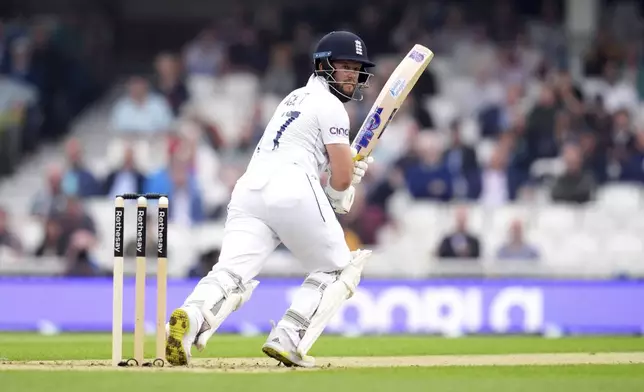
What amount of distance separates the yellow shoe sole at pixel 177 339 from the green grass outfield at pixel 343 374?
0.45ft

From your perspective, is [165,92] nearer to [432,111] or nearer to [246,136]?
[246,136]

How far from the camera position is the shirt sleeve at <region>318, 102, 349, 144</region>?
25.1 feet

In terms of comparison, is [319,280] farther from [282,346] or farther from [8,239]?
[8,239]

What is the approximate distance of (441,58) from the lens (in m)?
18.7

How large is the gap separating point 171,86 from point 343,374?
11090 mm

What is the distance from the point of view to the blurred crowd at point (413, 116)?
15.6 meters

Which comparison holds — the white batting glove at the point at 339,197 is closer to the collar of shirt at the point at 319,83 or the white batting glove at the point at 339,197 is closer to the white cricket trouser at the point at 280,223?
the white cricket trouser at the point at 280,223

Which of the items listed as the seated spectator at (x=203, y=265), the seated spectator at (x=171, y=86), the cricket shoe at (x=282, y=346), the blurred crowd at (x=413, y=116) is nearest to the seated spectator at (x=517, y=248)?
the blurred crowd at (x=413, y=116)

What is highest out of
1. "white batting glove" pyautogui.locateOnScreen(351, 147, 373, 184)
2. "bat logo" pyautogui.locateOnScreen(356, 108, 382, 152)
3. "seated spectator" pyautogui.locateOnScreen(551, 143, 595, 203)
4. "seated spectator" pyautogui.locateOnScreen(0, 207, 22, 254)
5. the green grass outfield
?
"seated spectator" pyautogui.locateOnScreen(551, 143, 595, 203)

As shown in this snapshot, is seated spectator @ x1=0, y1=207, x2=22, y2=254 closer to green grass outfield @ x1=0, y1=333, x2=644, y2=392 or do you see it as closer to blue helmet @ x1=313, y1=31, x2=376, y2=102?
green grass outfield @ x1=0, y1=333, x2=644, y2=392

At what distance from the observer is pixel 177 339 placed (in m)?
7.34

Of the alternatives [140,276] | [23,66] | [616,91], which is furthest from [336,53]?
[23,66]

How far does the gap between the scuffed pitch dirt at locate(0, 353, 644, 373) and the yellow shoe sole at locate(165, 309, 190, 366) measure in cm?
6

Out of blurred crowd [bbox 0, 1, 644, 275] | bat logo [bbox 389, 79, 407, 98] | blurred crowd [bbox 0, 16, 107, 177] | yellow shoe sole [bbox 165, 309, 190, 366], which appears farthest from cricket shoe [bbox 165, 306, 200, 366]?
blurred crowd [bbox 0, 16, 107, 177]
